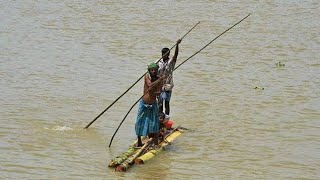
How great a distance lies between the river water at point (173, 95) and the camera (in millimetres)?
8922

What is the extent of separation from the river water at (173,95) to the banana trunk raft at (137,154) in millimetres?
103

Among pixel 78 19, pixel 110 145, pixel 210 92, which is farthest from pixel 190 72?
pixel 78 19

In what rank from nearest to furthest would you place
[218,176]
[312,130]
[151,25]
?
1. [218,176]
2. [312,130]
3. [151,25]

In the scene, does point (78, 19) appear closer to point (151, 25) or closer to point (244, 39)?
point (151, 25)

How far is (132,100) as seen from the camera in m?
12.3

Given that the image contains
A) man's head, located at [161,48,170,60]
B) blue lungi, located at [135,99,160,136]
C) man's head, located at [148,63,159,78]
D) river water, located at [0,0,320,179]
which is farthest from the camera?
man's head, located at [161,48,170,60]

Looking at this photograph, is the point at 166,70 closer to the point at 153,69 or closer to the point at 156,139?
the point at 153,69

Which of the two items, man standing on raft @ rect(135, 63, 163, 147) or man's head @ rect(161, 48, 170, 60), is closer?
man standing on raft @ rect(135, 63, 163, 147)

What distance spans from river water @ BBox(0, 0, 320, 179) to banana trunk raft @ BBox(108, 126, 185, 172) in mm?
103

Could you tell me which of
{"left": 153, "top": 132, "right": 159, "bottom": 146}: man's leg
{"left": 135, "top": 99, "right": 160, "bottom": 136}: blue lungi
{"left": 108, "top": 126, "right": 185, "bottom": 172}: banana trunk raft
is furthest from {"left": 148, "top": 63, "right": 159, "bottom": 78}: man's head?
{"left": 108, "top": 126, "right": 185, "bottom": 172}: banana trunk raft

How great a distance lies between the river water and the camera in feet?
29.3

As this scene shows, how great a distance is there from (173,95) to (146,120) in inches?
158

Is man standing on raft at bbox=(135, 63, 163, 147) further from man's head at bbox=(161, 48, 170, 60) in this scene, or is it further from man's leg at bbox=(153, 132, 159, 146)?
man's head at bbox=(161, 48, 170, 60)

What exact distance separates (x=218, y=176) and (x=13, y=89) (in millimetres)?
5533
